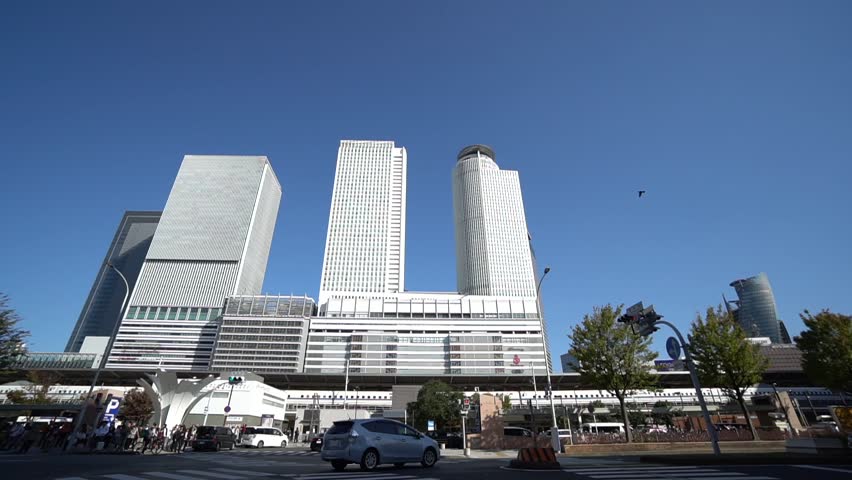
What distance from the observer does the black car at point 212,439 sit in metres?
28.2

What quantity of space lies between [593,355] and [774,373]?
132110 mm

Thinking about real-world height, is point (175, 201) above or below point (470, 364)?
above

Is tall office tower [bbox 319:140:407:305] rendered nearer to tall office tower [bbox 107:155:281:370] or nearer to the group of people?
tall office tower [bbox 107:155:281:370]

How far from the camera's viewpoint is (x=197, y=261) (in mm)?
166250

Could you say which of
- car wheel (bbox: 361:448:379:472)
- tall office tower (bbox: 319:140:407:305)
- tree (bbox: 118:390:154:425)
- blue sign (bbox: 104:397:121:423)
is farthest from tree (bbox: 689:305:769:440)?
tall office tower (bbox: 319:140:407:305)

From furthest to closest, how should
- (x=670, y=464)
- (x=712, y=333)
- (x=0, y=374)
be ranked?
(x=712, y=333)
(x=0, y=374)
(x=670, y=464)

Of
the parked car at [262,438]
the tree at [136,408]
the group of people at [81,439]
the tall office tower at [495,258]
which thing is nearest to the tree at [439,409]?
the parked car at [262,438]

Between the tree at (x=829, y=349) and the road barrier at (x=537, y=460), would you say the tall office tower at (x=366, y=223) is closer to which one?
the tree at (x=829, y=349)

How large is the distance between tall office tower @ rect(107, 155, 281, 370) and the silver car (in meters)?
148

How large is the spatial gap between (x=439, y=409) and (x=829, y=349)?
49.6m

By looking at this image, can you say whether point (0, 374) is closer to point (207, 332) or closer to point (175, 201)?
point (207, 332)

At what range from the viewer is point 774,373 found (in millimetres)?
116500

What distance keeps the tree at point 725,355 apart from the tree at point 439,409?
3938 cm

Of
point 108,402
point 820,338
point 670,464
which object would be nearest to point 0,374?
point 108,402
